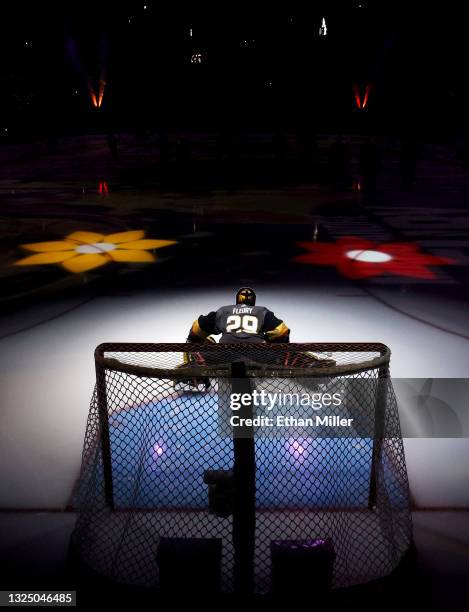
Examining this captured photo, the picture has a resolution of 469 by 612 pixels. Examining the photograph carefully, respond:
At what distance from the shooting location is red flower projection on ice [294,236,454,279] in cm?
1061

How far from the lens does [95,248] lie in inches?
493

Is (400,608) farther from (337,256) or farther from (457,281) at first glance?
(337,256)

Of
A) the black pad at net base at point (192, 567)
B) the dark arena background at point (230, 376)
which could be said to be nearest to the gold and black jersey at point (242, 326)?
the dark arena background at point (230, 376)

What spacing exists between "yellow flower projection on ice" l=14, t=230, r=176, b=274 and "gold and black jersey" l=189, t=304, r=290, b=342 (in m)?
5.08

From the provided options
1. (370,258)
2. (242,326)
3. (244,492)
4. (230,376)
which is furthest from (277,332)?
(370,258)

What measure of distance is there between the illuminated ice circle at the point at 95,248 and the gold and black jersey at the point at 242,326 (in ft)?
21.2

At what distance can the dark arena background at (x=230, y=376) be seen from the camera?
335cm

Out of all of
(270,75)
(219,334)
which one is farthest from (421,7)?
(219,334)

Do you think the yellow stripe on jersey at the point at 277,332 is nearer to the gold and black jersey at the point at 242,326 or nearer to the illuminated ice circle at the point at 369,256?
the gold and black jersey at the point at 242,326

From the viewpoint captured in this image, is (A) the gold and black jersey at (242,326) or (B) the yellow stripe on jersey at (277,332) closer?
(A) the gold and black jersey at (242,326)

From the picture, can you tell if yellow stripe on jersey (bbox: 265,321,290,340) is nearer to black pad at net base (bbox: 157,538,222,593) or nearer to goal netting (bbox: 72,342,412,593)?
goal netting (bbox: 72,342,412,593)

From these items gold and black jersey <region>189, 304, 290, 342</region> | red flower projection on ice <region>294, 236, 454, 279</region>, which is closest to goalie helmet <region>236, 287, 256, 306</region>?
gold and black jersey <region>189, 304, 290, 342</region>

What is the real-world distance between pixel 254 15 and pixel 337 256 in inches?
1552

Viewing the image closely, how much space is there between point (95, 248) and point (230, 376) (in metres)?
10.2
